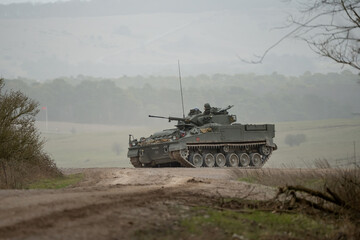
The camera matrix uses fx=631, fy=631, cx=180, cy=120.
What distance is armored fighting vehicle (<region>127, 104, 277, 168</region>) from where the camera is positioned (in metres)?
27.6

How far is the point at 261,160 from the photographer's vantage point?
103 feet

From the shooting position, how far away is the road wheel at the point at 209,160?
1122 inches

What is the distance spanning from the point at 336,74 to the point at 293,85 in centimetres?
1065

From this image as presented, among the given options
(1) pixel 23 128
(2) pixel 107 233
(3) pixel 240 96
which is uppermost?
(3) pixel 240 96

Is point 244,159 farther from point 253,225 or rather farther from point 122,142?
point 122,142

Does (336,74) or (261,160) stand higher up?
(336,74)

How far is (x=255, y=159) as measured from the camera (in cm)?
3088

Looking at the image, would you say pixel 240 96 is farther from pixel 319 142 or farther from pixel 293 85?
pixel 319 142

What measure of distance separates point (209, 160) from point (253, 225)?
1957 centimetres

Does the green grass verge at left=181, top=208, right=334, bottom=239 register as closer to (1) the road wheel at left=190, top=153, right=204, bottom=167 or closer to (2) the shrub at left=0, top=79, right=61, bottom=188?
(2) the shrub at left=0, top=79, right=61, bottom=188

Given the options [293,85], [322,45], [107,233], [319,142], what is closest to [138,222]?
[107,233]

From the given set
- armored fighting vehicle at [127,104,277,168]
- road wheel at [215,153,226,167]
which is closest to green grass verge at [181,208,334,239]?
armored fighting vehicle at [127,104,277,168]

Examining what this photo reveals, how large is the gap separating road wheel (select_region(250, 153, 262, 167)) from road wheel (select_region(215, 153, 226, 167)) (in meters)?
1.88

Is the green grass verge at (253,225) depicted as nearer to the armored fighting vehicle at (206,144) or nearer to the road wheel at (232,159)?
the armored fighting vehicle at (206,144)
